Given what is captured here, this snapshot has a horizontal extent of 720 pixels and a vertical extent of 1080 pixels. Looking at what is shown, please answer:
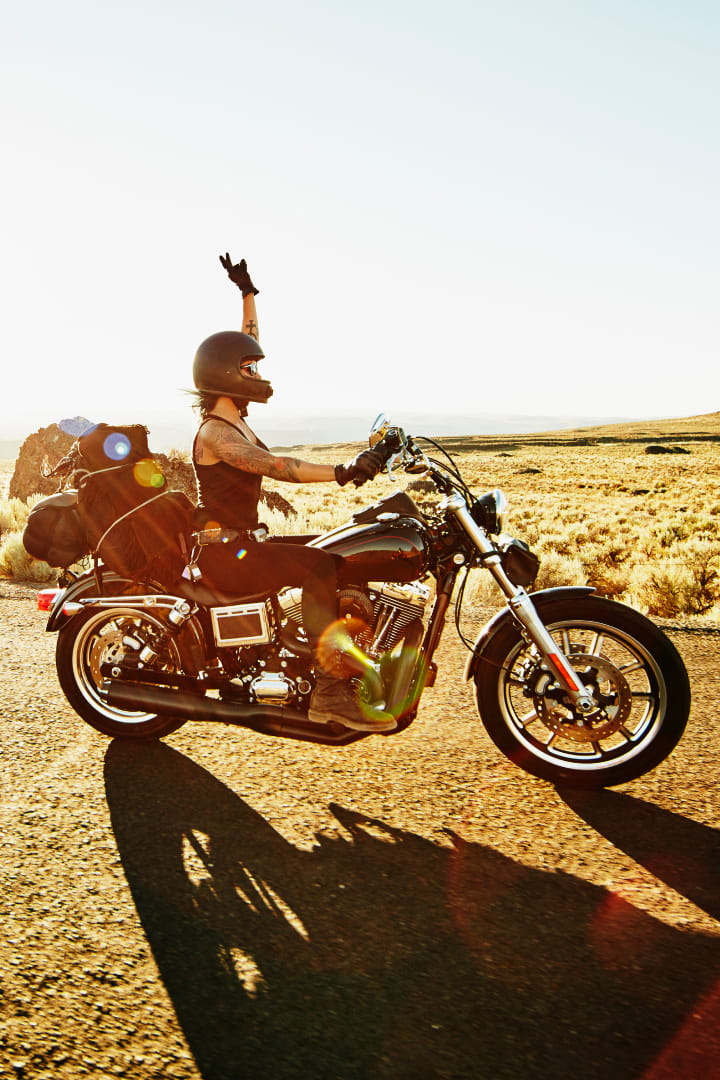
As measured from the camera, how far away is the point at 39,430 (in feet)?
74.6

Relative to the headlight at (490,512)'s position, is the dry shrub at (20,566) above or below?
below

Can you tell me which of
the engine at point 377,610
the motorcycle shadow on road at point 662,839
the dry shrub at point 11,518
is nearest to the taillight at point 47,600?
the engine at point 377,610

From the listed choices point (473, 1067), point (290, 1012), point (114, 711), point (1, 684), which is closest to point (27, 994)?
point (290, 1012)

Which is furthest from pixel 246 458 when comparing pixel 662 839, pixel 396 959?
pixel 662 839

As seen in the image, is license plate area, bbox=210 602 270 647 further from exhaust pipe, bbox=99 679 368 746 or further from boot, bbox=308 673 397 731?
boot, bbox=308 673 397 731

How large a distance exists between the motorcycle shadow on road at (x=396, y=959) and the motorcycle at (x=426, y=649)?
2.35 ft

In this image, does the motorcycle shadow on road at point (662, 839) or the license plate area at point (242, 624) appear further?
the license plate area at point (242, 624)

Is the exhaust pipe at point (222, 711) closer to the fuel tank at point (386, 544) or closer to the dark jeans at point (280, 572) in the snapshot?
the dark jeans at point (280, 572)

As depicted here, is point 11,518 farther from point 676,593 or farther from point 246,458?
point 246,458

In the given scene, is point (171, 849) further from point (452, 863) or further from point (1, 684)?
point (1, 684)

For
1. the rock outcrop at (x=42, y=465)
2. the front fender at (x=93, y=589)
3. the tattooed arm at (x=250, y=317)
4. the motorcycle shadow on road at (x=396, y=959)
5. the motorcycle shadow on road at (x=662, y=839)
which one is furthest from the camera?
the rock outcrop at (x=42, y=465)

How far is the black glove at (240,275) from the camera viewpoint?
5934 mm

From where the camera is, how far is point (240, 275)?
234 inches

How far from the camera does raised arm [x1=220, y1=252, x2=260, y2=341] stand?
5.85 m
